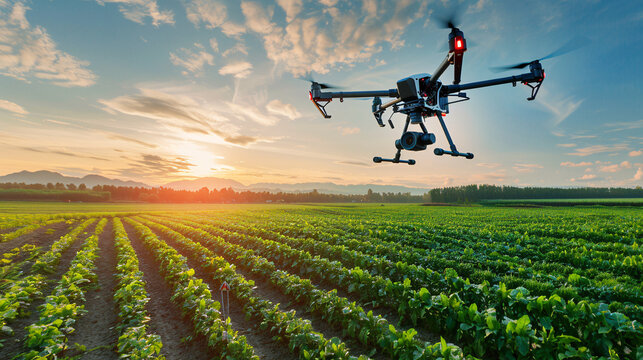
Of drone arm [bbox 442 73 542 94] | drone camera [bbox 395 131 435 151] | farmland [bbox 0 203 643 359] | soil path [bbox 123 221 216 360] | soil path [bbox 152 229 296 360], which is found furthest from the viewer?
drone camera [bbox 395 131 435 151]

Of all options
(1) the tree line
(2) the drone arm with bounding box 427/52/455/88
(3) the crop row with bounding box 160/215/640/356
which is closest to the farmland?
(3) the crop row with bounding box 160/215/640/356

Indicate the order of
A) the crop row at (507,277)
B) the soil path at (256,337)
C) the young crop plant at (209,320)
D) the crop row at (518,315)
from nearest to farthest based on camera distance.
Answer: the crop row at (518,315), the young crop plant at (209,320), the soil path at (256,337), the crop row at (507,277)

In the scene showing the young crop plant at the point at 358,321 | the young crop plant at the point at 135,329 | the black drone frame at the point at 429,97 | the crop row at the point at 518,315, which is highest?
the black drone frame at the point at 429,97

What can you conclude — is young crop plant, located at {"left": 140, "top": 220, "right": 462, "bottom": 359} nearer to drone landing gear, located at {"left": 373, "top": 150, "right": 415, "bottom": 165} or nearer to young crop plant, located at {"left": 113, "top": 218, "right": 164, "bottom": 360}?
young crop plant, located at {"left": 113, "top": 218, "right": 164, "bottom": 360}

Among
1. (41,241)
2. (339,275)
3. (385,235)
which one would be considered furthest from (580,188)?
(41,241)

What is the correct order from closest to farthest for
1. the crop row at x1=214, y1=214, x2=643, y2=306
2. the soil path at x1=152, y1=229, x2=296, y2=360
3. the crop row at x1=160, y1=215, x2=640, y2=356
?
the crop row at x1=160, y1=215, x2=640, y2=356 → the soil path at x1=152, y1=229, x2=296, y2=360 → the crop row at x1=214, y1=214, x2=643, y2=306

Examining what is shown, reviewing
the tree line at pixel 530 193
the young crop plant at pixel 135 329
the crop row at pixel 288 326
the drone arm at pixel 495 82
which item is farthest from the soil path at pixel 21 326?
the tree line at pixel 530 193

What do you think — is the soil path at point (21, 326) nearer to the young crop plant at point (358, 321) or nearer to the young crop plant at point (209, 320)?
the young crop plant at point (209, 320)

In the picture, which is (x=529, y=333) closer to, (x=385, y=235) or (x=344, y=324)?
(x=344, y=324)
